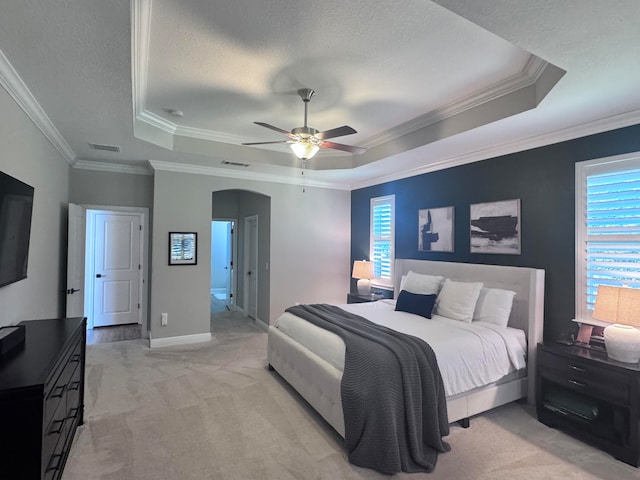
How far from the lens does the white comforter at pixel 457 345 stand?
273 cm

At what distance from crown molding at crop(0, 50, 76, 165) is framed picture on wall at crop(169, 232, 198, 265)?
174 centimetres

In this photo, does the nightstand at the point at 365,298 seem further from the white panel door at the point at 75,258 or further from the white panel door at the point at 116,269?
the white panel door at the point at 75,258

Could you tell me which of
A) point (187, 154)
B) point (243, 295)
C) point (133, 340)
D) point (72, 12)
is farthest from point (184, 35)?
point (243, 295)

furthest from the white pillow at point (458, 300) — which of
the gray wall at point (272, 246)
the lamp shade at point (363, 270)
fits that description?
the gray wall at point (272, 246)

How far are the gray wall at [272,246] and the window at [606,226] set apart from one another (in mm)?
3811

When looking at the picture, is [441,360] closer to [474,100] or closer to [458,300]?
[458,300]

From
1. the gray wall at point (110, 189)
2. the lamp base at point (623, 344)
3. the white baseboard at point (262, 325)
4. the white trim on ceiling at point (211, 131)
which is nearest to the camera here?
the white trim on ceiling at point (211, 131)

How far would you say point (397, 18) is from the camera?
213 cm

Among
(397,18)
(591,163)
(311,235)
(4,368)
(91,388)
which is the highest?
(397,18)

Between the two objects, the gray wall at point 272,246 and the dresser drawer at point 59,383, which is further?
the gray wall at point 272,246

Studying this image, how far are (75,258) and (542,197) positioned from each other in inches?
227

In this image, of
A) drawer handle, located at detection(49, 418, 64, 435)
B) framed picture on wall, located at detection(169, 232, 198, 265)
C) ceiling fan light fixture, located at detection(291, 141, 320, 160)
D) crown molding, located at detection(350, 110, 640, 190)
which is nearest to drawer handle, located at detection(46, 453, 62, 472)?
drawer handle, located at detection(49, 418, 64, 435)

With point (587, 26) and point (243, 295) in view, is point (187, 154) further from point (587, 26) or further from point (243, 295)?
point (587, 26)

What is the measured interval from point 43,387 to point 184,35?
2286mm
